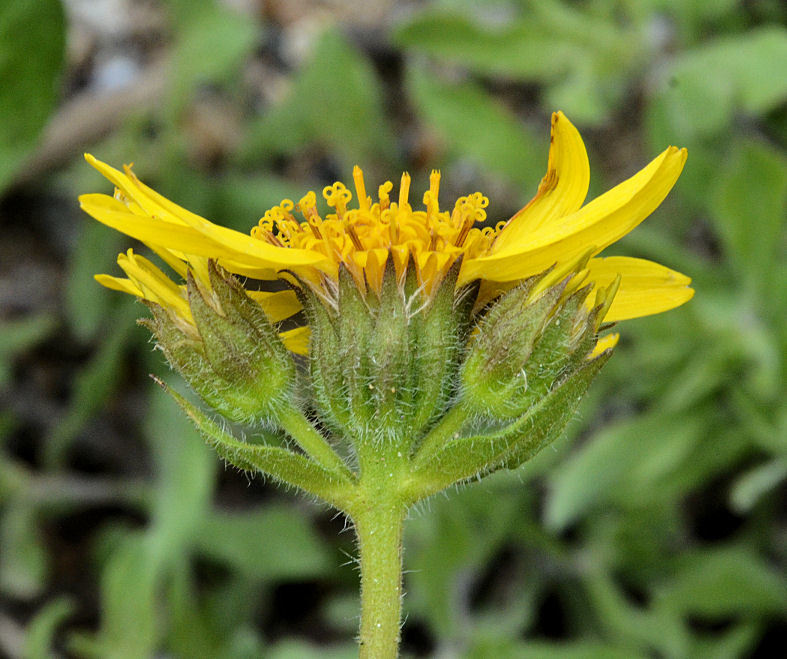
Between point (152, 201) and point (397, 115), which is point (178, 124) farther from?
point (152, 201)

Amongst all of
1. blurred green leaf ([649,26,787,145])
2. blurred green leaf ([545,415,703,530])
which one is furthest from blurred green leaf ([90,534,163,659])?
blurred green leaf ([649,26,787,145])

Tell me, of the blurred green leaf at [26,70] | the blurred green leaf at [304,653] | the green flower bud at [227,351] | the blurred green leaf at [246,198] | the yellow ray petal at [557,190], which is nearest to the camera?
the green flower bud at [227,351]

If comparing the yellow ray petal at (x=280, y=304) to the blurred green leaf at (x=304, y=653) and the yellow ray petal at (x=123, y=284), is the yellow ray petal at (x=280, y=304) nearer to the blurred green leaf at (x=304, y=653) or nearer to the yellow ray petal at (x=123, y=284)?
the yellow ray petal at (x=123, y=284)

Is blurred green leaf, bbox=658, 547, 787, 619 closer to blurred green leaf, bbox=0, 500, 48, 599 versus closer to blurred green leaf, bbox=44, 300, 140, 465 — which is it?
blurred green leaf, bbox=44, 300, 140, 465

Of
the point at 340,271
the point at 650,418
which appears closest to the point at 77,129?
the point at 650,418

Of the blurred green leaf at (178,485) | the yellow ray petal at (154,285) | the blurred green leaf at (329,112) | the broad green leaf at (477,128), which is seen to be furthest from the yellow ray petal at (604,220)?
the blurred green leaf at (329,112)

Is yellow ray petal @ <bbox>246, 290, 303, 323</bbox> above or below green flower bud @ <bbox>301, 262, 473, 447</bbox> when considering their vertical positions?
above
